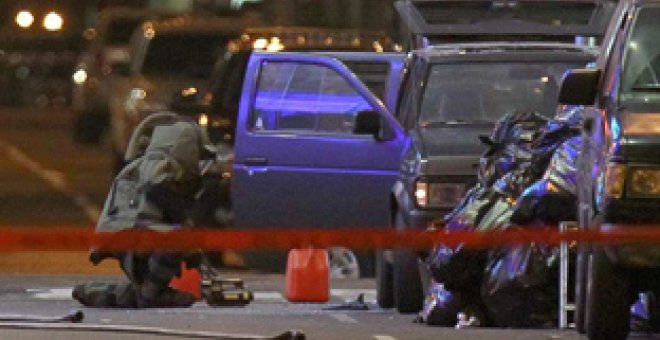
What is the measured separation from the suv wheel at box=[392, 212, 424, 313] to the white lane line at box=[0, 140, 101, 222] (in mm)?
11003

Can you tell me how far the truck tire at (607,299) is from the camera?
11609 mm

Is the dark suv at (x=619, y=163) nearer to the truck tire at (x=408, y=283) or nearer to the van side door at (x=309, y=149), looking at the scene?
the truck tire at (x=408, y=283)

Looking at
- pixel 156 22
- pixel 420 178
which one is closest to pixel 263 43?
pixel 156 22

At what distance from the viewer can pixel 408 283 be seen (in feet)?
50.3

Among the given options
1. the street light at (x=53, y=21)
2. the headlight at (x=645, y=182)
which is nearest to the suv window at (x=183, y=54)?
the headlight at (x=645, y=182)

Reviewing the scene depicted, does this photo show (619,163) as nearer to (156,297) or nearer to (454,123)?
(454,123)

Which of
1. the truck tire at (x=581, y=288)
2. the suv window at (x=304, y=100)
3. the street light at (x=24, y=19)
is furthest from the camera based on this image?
the street light at (x=24, y=19)

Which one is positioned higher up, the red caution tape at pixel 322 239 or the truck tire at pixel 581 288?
the red caution tape at pixel 322 239

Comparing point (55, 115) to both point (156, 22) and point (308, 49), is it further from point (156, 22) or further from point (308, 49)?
point (308, 49)

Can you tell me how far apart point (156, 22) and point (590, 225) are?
1889 centimetres

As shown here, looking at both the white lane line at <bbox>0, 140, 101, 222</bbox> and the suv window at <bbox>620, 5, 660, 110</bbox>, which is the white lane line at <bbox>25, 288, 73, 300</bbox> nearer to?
the suv window at <bbox>620, 5, 660, 110</bbox>

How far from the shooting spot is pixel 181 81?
87.1 feet

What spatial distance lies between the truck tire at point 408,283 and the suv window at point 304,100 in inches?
83.4

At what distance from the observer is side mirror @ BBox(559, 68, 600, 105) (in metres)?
12.4
